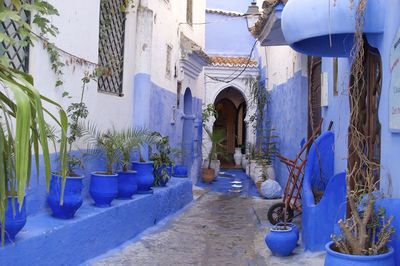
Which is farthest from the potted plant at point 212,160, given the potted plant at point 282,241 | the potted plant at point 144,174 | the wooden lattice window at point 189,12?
the potted plant at point 282,241

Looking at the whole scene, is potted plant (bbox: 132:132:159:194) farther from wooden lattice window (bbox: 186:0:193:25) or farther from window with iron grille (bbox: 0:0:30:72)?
wooden lattice window (bbox: 186:0:193:25)

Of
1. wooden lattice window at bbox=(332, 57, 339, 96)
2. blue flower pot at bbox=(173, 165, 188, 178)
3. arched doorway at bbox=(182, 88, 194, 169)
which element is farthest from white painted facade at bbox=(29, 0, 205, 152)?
wooden lattice window at bbox=(332, 57, 339, 96)

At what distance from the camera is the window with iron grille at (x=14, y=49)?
462 centimetres

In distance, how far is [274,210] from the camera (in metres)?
7.71

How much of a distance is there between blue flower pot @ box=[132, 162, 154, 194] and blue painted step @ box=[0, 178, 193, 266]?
0.17 meters

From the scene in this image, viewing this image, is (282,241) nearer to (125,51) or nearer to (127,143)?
(127,143)

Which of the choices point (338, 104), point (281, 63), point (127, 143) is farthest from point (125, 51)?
point (281, 63)

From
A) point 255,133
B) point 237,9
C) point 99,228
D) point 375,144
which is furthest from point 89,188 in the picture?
point 237,9

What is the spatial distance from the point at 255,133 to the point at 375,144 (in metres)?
12.1

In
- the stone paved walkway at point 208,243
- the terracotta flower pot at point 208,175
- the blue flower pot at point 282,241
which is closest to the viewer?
the blue flower pot at point 282,241

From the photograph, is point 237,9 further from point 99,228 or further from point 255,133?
point 99,228

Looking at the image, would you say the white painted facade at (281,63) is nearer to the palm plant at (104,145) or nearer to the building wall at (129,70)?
the building wall at (129,70)

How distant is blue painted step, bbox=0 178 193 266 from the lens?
440 centimetres

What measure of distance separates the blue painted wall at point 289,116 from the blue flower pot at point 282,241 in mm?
3291
